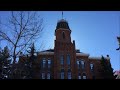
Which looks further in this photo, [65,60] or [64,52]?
[64,52]

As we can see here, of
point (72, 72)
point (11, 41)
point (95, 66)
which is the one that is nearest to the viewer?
point (11, 41)

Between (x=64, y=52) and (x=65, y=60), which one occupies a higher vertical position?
(x=64, y=52)

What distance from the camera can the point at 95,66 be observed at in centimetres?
2653

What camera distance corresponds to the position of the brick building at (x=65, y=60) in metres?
24.9

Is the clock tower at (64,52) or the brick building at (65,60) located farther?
the clock tower at (64,52)

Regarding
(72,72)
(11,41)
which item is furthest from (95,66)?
(11,41)

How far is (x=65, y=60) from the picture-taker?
84.2 feet

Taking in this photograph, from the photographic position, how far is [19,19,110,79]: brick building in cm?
2488

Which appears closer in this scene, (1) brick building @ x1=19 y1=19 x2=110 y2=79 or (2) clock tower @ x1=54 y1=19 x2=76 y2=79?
(1) brick building @ x1=19 y1=19 x2=110 y2=79
